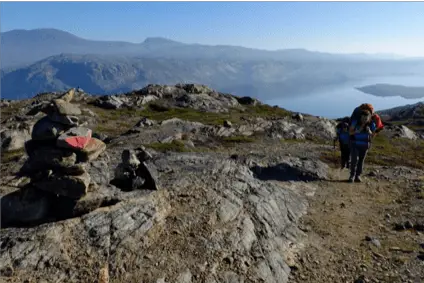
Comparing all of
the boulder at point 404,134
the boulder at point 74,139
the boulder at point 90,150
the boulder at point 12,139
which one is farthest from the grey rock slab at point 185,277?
the boulder at point 404,134

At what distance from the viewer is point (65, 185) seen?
14086mm

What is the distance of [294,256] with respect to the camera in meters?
15.9

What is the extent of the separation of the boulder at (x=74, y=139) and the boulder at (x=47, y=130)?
330 millimetres

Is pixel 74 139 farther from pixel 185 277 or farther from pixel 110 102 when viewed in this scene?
pixel 110 102

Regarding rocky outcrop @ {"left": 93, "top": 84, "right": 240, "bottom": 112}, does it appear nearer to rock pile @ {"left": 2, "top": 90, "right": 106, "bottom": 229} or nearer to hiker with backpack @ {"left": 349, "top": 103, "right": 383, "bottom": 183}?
hiker with backpack @ {"left": 349, "top": 103, "right": 383, "bottom": 183}

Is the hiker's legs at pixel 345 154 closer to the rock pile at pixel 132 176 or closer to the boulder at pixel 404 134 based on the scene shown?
the rock pile at pixel 132 176

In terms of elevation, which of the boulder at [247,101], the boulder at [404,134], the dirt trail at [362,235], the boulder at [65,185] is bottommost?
the boulder at [404,134]

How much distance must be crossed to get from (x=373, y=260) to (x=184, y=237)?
7.88m

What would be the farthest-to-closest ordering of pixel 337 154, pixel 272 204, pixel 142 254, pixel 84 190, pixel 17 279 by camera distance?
1. pixel 337 154
2. pixel 272 204
3. pixel 84 190
4. pixel 142 254
5. pixel 17 279

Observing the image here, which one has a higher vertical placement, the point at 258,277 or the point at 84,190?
the point at 84,190

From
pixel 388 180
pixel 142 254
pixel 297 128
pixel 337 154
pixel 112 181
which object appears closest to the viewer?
pixel 142 254

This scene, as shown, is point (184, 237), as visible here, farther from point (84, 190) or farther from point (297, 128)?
point (297, 128)

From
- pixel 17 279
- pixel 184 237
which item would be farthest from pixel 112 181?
pixel 17 279

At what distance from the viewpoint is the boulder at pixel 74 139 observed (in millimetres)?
14653
